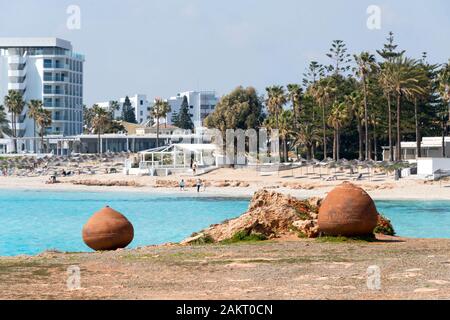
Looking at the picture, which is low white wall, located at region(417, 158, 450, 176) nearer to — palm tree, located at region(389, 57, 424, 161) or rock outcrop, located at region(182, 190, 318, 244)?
palm tree, located at region(389, 57, 424, 161)

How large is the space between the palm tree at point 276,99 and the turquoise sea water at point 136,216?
33.2m

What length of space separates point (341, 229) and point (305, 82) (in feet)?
312

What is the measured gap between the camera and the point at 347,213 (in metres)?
21.9

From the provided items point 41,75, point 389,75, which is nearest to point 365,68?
point 389,75

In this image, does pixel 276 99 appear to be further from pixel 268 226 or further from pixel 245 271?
pixel 245 271

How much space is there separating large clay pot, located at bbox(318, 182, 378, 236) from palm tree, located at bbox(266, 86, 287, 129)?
83.7 metres

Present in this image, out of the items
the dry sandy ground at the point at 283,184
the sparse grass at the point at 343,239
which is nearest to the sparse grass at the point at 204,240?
the sparse grass at the point at 343,239

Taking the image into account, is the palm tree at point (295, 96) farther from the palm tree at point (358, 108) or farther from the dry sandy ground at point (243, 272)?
the dry sandy ground at point (243, 272)

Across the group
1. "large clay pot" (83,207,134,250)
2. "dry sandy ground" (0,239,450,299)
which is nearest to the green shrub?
"dry sandy ground" (0,239,450,299)

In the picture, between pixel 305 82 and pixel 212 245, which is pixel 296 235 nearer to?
pixel 212 245

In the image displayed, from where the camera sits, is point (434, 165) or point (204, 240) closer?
point (204, 240)

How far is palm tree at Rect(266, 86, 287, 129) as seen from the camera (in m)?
107

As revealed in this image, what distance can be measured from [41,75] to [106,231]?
14049cm

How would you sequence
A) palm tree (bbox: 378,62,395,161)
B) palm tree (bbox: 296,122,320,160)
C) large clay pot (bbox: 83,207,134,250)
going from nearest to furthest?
large clay pot (bbox: 83,207,134,250) < palm tree (bbox: 378,62,395,161) < palm tree (bbox: 296,122,320,160)
